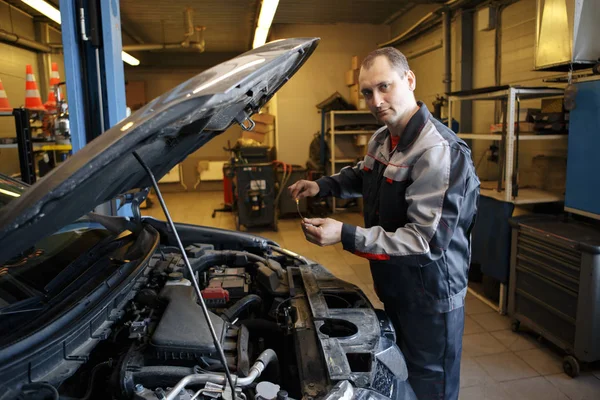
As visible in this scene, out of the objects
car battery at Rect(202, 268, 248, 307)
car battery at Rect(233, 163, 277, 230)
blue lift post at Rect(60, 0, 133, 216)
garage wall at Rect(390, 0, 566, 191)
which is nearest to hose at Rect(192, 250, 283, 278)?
car battery at Rect(202, 268, 248, 307)

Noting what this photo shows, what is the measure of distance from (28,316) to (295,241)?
15.0ft

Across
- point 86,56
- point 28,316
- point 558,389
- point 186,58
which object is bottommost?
point 558,389

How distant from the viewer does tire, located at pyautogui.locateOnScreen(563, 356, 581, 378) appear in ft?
8.39

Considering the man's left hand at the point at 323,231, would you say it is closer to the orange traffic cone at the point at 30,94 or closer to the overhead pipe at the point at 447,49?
the orange traffic cone at the point at 30,94

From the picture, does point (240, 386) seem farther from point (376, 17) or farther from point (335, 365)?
point (376, 17)

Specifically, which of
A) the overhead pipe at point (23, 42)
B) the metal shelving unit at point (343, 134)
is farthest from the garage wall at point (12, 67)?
the metal shelving unit at point (343, 134)

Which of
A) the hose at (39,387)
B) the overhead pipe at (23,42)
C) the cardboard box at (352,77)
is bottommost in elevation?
the hose at (39,387)

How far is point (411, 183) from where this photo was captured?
1.59 m

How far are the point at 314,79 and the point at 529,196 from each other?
4751 millimetres

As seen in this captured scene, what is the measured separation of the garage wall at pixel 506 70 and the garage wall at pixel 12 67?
5.94 metres

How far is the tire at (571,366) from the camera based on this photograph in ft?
8.39

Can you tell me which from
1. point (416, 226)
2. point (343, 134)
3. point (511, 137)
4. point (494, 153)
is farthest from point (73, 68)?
point (343, 134)

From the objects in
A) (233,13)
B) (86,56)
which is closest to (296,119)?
(233,13)

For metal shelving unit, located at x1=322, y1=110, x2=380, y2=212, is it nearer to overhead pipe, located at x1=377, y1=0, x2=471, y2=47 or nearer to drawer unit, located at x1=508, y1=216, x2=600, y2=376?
overhead pipe, located at x1=377, y1=0, x2=471, y2=47
